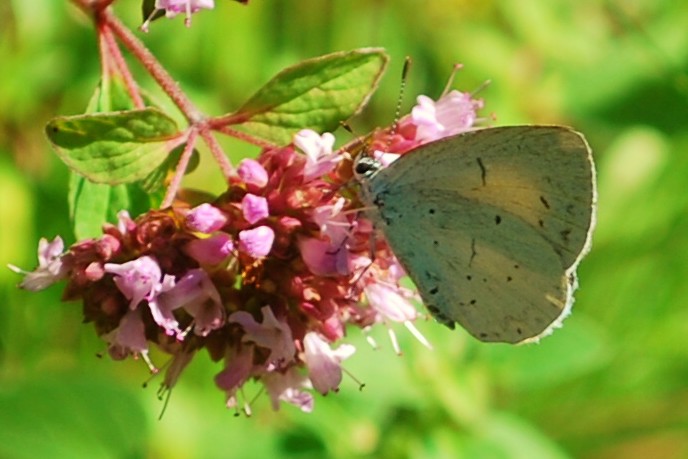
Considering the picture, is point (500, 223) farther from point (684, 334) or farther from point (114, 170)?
point (684, 334)

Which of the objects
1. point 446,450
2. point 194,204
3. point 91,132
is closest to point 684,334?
point 446,450

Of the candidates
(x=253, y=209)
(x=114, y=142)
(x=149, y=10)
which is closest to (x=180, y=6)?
(x=149, y=10)

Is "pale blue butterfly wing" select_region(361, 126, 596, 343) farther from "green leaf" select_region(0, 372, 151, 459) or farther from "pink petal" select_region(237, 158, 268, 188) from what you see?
"green leaf" select_region(0, 372, 151, 459)

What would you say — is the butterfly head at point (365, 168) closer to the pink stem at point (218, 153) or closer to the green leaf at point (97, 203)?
the pink stem at point (218, 153)

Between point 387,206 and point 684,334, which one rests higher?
point 387,206

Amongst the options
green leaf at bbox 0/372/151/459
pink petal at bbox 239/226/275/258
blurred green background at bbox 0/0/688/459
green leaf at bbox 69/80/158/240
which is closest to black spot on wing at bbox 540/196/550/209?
pink petal at bbox 239/226/275/258

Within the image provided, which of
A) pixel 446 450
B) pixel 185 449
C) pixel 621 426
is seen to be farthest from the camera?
pixel 621 426

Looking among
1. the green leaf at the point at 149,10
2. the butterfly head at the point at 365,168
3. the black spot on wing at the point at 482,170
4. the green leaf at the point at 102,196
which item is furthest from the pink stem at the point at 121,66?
the black spot on wing at the point at 482,170
